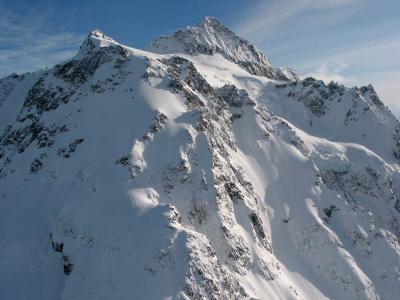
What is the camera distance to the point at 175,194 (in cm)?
5494

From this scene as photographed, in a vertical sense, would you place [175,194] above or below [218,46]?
below

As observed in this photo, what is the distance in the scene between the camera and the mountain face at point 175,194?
47344mm

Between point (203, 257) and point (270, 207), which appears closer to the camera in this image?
point (203, 257)

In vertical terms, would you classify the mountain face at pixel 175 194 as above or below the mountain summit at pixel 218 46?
below

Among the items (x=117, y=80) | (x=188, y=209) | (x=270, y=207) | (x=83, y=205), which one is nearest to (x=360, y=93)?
(x=270, y=207)

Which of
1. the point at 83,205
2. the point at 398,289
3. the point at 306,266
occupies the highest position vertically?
the point at 83,205

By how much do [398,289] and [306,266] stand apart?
16.6m

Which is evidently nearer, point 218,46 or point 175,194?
point 175,194

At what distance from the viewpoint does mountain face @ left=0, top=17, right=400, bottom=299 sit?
47344 millimetres

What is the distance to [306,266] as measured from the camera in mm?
64062

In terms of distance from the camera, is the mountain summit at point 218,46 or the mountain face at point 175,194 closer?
the mountain face at point 175,194

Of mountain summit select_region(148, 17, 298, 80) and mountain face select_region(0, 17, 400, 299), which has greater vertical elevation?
mountain summit select_region(148, 17, 298, 80)

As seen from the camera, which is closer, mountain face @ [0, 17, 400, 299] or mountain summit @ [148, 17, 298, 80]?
mountain face @ [0, 17, 400, 299]

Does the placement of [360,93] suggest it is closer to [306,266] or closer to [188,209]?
[306,266]
